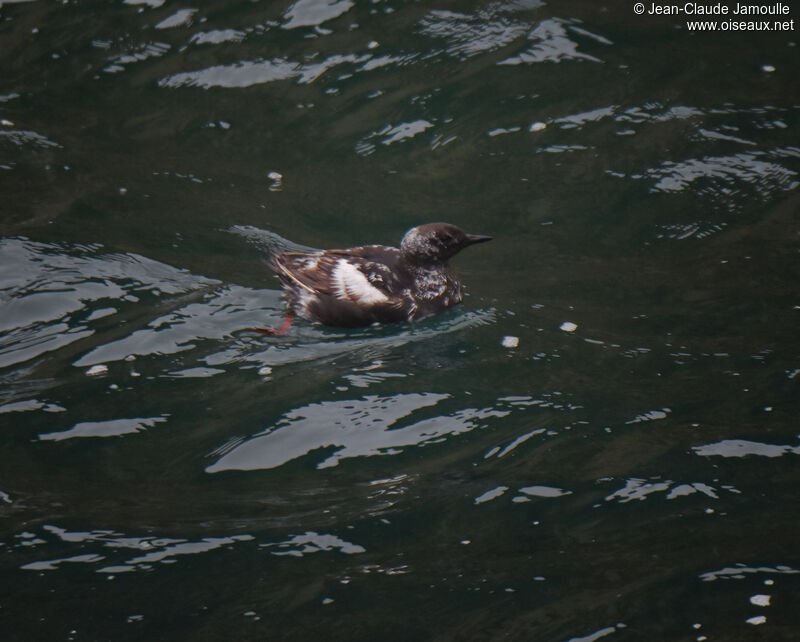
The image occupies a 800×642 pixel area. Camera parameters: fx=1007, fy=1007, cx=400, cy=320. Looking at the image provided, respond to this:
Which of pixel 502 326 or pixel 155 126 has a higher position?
pixel 155 126

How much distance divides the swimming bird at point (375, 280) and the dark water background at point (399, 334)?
0.16m

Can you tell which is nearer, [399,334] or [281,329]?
[281,329]

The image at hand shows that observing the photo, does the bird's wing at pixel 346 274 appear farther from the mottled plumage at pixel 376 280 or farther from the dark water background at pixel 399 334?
the dark water background at pixel 399 334

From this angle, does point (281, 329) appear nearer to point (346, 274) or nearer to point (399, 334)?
point (346, 274)

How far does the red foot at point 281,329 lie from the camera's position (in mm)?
7934

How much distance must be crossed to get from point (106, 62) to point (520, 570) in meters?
9.07

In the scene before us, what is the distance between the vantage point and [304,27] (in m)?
12.5

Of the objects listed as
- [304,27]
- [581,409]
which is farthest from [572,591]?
[304,27]

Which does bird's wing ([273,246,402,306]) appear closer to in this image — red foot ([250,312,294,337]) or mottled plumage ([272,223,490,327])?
mottled plumage ([272,223,490,327])

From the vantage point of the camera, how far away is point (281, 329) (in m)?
8.03

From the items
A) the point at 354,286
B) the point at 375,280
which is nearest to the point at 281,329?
the point at 354,286

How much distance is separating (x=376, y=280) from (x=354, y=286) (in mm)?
187

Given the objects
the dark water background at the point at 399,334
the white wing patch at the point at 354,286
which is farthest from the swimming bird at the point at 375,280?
the dark water background at the point at 399,334

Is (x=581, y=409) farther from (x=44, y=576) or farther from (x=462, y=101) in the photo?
(x=462, y=101)
